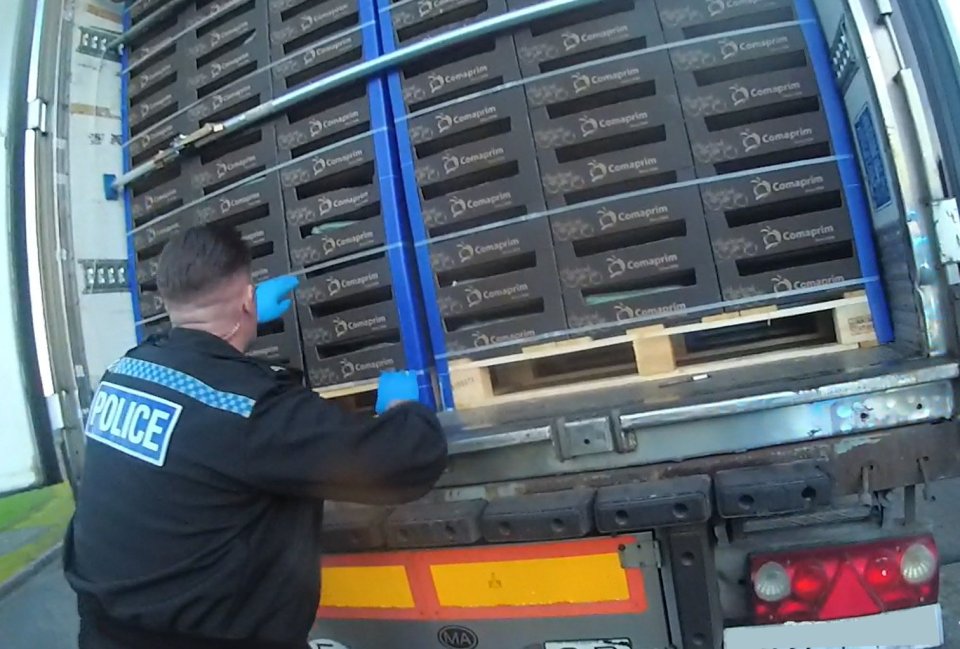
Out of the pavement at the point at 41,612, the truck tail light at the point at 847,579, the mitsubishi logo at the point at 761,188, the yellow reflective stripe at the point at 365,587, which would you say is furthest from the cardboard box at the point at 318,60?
the truck tail light at the point at 847,579

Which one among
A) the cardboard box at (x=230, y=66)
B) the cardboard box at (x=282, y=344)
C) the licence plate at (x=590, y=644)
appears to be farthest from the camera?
the cardboard box at (x=230, y=66)

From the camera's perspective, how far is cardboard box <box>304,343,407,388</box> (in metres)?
2.42

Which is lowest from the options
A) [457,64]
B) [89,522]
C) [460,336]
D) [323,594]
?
[323,594]

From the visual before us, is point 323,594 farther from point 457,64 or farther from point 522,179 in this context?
point 457,64

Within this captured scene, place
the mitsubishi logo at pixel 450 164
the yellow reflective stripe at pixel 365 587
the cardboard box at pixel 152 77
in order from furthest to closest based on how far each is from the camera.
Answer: the cardboard box at pixel 152 77
the mitsubishi logo at pixel 450 164
the yellow reflective stripe at pixel 365 587

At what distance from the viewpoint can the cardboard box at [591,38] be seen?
7.47 feet

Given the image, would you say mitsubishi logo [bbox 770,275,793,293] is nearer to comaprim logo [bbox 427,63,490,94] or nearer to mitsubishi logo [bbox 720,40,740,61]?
mitsubishi logo [bbox 720,40,740,61]

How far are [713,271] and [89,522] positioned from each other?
68.7 inches

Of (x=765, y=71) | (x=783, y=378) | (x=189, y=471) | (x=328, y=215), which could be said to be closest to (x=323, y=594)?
(x=189, y=471)

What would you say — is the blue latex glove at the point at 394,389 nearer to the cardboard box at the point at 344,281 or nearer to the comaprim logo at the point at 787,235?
the cardboard box at the point at 344,281

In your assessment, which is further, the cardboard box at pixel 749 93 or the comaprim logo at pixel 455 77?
the comaprim logo at pixel 455 77

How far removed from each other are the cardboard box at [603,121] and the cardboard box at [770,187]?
249mm

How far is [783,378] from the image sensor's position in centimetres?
193

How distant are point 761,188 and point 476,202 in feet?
2.61
